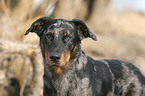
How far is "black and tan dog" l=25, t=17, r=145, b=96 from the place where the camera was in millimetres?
3155

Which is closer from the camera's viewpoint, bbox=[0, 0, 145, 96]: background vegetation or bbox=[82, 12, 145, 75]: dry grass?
bbox=[0, 0, 145, 96]: background vegetation

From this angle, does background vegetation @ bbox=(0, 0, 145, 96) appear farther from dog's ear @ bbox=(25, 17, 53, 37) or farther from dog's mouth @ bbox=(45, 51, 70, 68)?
dog's mouth @ bbox=(45, 51, 70, 68)

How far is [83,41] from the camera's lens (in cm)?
1078

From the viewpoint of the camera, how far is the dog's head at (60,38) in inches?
120

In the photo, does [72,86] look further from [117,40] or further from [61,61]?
[117,40]

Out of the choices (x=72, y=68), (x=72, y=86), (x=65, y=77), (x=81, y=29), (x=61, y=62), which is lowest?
(x=72, y=86)

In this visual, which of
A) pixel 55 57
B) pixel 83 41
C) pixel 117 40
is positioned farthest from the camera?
pixel 117 40

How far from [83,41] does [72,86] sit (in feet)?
24.7

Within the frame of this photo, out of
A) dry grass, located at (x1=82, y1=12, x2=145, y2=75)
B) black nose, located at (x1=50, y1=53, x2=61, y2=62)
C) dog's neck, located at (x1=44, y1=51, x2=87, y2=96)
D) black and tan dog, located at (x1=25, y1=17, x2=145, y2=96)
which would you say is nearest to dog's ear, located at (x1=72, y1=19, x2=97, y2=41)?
black and tan dog, located at (x1=25, y1=17, x2=145, y2=96)

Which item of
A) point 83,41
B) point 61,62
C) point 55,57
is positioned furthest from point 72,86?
point 83,41

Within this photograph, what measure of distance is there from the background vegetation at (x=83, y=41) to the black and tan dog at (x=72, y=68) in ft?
7.78

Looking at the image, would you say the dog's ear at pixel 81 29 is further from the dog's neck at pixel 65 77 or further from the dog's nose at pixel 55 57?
the dog's nose at pixel 55 57

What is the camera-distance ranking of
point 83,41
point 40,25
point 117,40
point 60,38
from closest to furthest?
point 60,38
point 40,25
point 83,41
point 117,40

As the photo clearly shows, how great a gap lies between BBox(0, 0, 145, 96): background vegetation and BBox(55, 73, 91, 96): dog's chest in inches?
101
